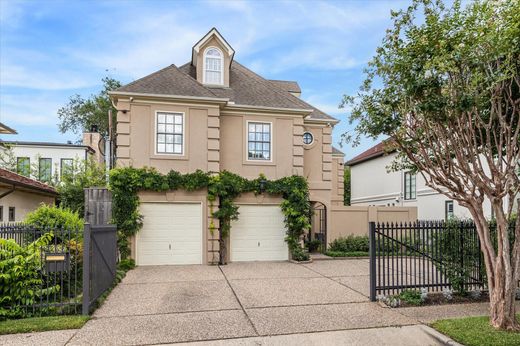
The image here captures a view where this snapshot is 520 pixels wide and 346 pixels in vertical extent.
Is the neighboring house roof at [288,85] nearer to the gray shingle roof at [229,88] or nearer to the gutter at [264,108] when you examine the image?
the gray shingle roof at [229,88]

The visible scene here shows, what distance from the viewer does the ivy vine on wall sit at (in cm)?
1321

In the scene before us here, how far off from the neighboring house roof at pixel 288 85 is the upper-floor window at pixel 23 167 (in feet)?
53.9

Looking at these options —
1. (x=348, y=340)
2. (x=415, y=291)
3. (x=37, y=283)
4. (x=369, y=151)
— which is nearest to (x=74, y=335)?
(x=37, y=283)

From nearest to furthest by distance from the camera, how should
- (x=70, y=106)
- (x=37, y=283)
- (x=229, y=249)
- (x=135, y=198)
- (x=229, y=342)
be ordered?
(x=229, y=342) < (x=37, y=283) < (x=135, y=198) < (x=229, y=249) < (x=70, y=106)

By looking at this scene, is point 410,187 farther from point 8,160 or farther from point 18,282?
point 8,160

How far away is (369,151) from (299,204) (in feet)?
52.0

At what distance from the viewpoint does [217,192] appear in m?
14.0

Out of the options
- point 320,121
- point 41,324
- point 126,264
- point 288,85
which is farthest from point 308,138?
point 41,324

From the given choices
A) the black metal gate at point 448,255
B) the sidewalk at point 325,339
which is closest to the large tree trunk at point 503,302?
the sidewalk at point 325,339

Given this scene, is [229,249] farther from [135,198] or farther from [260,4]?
[260,4]

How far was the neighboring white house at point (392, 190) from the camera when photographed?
19.4 meters

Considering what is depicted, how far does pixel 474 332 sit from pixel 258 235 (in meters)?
9.56

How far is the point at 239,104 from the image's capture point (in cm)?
1498

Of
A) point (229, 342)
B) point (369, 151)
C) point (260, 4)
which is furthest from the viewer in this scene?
point (369, 151)
